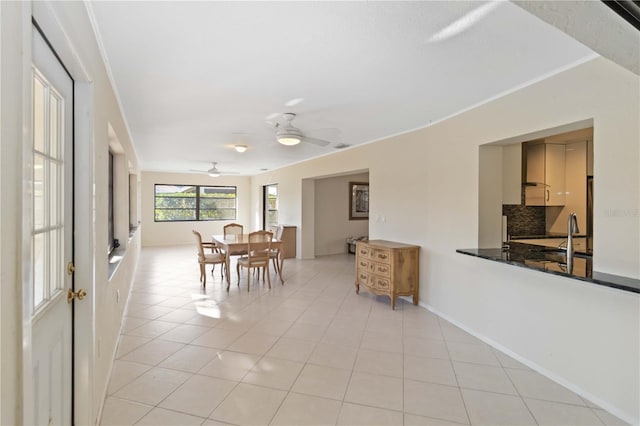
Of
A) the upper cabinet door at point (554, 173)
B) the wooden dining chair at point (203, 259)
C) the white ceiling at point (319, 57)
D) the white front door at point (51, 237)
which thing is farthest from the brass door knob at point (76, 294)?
the upper cabinet door at point (554, 173)

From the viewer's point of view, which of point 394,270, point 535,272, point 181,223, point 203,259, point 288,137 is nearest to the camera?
point 535,272

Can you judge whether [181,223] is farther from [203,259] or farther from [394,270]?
[394,270]

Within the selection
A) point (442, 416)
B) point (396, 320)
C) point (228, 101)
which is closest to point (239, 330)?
point (396, 320)

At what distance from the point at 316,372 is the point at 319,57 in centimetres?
241

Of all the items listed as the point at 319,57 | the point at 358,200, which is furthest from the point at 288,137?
the point at 358,200

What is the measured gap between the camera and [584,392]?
2266 mm

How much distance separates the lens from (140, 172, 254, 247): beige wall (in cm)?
A: 971

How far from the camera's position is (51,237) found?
1.45m

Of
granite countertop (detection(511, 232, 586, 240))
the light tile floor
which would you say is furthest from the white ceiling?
the light tile floor

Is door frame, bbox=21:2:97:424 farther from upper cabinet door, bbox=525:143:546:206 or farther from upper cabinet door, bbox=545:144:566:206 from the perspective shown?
upper cabinet door, bbox=545:144:566:206

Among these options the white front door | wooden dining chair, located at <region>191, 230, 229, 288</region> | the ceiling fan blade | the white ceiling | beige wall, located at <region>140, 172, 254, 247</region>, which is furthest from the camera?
beige wall, located at <region>140, 172, 254, 247</region>

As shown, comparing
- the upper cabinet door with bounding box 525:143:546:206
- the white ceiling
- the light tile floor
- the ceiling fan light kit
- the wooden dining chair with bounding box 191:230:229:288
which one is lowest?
the light tile floor

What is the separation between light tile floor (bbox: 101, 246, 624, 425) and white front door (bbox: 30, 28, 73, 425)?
76cm

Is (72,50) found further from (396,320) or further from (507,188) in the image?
(507,188)
